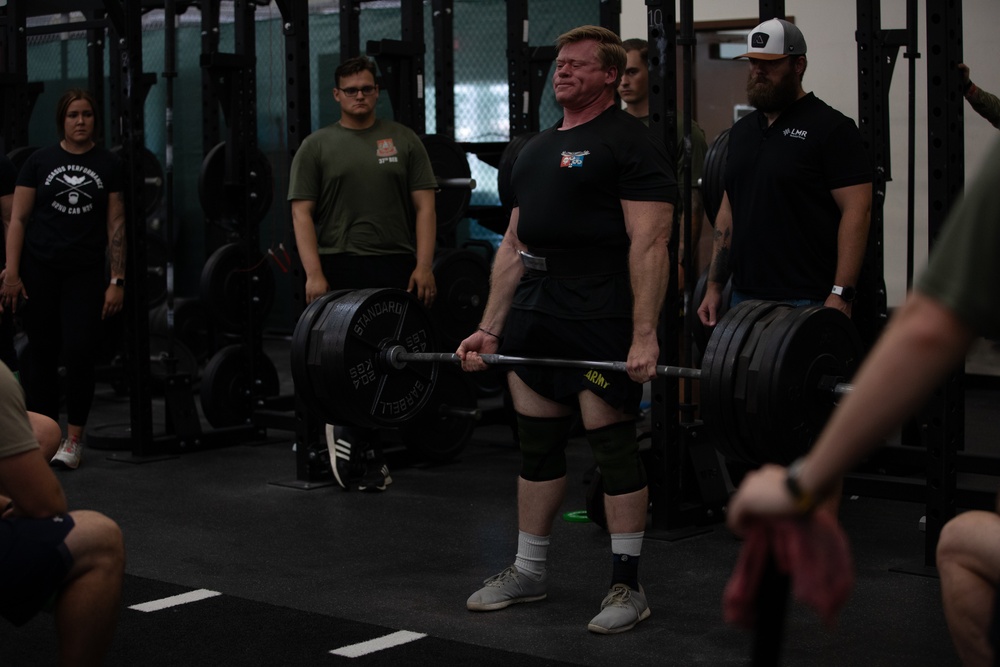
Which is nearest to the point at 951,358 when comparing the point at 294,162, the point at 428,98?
the point at 294,162

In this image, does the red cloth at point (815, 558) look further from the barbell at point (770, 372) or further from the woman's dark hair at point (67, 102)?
the woman's dark hair at point (67, 102)

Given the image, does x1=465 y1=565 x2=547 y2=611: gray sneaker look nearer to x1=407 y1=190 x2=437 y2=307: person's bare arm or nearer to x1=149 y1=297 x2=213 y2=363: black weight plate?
x1=407 y1=190 x2=437 y2=307: person's bare arm

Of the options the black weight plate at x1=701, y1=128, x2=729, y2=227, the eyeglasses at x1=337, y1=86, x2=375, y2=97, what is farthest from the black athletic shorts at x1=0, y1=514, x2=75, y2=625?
the black weight plate at x1=701, y1=128, x2=729, y2=227

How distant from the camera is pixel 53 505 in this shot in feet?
6.77

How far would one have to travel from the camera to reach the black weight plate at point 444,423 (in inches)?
185

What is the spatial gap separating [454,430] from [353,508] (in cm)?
85

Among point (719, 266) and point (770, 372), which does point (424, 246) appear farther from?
point (770, 372)

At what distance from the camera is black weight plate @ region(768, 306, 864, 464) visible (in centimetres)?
243

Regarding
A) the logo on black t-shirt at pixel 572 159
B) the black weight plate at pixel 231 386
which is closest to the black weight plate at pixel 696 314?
the logo on black t-shirt at pixel 572 159

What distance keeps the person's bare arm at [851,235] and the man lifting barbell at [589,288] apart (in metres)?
0.47

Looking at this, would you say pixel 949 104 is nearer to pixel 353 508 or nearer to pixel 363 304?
pixel 363 304

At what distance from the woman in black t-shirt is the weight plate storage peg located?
1.71m

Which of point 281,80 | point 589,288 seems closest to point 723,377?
point 589,288

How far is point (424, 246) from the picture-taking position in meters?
4.35
